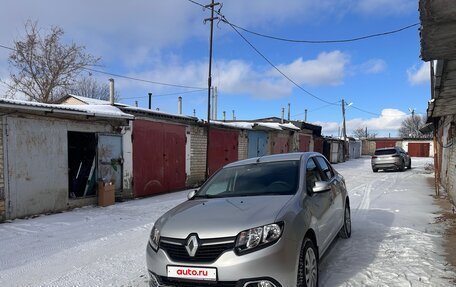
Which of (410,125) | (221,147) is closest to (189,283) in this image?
(221,147)

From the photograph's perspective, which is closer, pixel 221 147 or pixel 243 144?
pixel 221 147

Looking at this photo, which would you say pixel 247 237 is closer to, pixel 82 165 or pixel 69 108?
pixel 69 108

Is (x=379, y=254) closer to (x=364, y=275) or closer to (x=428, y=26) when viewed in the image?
(x=364, y=275)

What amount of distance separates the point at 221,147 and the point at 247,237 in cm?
1526

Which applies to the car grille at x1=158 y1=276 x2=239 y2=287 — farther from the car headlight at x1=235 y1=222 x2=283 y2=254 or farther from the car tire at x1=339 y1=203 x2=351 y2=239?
the car tire at x1=339 y1=203 x2=351 y2=239

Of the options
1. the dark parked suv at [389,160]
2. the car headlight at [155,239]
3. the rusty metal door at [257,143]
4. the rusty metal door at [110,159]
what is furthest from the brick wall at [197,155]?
the dark parked suv at [389,160]

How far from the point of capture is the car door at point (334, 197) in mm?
5448

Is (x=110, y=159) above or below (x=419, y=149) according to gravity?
below

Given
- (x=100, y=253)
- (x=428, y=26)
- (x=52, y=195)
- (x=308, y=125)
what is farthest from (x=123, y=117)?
(x=308, y=125)

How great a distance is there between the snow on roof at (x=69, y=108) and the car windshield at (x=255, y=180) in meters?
5.52

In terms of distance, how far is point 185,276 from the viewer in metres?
3.53

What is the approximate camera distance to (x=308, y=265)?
12.9 feet

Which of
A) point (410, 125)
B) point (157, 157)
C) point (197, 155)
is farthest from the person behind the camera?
point (410, 125)

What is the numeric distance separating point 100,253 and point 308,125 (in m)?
29.4
